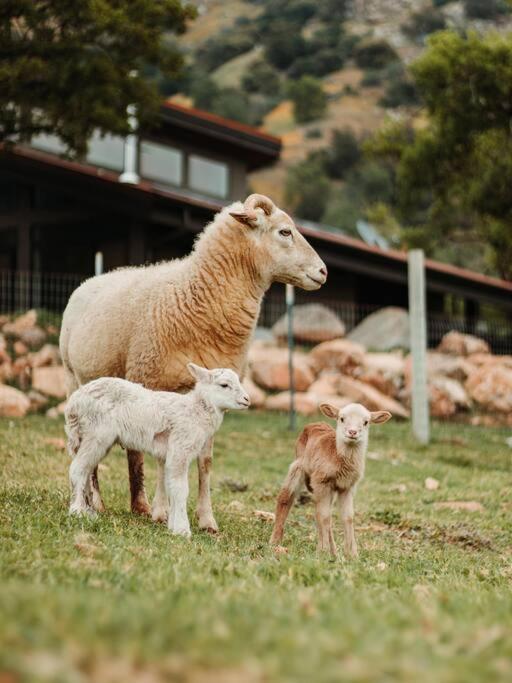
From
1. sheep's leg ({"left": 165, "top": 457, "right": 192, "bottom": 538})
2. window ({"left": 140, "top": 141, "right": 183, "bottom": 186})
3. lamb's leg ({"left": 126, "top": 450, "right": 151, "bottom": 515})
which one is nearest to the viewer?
sheep's leg ({"left": 165, "top": 457, "right": 192, "bottom": 538})

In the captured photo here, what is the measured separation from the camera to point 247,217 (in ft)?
24.7

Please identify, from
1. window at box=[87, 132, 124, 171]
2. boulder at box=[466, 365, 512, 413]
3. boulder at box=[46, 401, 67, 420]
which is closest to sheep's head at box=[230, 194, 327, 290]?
boulder at box=[46, 401, 67, 420]

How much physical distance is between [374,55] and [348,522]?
107 meters

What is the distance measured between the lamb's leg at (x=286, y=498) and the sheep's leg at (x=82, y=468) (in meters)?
1.30

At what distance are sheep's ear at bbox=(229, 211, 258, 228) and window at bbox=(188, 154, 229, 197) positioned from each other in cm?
2059

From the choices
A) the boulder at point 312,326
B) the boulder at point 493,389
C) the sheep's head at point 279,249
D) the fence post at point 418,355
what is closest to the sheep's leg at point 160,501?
the sheep's head at point 279,249

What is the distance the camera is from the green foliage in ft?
304

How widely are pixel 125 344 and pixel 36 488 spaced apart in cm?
151

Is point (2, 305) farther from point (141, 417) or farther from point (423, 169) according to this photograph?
point (141, 417)

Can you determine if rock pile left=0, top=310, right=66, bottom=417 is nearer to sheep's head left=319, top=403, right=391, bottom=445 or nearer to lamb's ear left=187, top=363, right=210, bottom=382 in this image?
lamb's ear left=187, top=363, right=210, bottom=382

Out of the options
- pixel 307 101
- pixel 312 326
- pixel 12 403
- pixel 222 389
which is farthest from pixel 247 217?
pixel 307 101

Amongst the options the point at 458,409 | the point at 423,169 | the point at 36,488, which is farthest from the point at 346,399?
the point at 36,488

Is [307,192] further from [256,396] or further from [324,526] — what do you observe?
[324,526]

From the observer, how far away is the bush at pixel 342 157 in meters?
78.2
